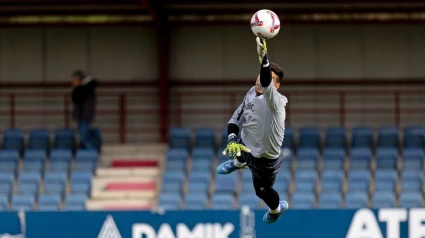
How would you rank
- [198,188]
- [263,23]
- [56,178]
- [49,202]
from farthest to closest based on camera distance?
[56,178], [198,188], [49,202], [263,23]

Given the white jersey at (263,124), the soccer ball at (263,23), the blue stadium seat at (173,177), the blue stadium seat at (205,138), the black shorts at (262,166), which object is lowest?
the black shorts at (262,166)

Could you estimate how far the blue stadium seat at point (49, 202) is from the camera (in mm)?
20844

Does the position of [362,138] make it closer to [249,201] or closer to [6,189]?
[249,201]

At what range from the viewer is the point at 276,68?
31.2 ft

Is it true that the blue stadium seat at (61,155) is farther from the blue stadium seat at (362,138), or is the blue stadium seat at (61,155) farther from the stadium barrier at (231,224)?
the blue stadium seat at (362,138)

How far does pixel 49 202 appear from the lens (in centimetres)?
2092

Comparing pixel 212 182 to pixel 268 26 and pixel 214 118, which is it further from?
pixel 268 26

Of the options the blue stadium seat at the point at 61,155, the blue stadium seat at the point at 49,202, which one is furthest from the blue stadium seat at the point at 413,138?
the blue stadium seat at the point at 49,202

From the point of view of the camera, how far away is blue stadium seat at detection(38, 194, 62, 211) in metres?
20.8

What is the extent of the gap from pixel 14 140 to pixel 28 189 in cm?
237

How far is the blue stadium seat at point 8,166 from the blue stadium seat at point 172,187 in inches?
124

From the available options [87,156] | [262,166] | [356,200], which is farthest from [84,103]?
[262,166]

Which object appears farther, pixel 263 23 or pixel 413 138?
pixel 413 138

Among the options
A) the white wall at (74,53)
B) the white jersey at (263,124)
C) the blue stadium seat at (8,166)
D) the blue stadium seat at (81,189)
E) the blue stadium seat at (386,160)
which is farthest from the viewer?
the white wall at (74,53)
